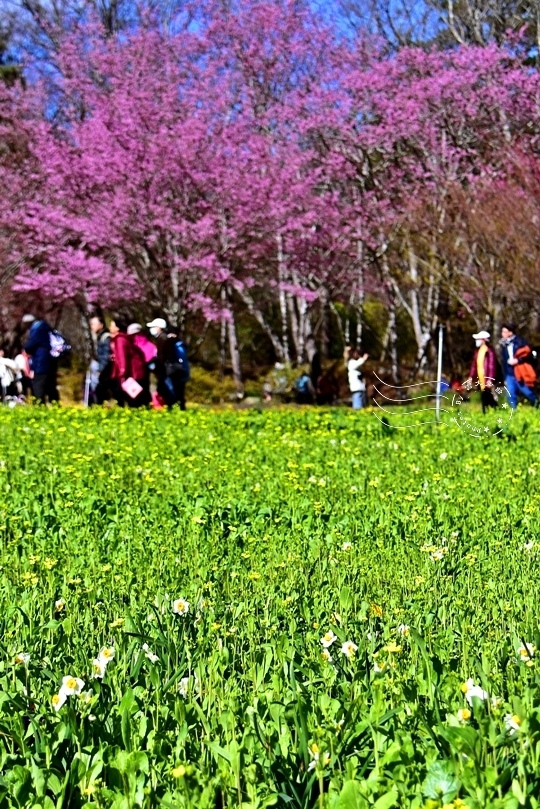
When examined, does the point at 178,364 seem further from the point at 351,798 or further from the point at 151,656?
the point at 351,798

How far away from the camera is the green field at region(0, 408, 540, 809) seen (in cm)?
231

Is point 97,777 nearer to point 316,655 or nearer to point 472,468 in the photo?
point 316,655

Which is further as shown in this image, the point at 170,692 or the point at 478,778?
the point at 170,692

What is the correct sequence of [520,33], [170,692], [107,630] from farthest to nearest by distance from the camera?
[520,33], [107,630], [170,692]

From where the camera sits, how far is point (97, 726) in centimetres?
261

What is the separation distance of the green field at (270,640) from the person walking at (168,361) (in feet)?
29.4

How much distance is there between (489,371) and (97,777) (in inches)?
532

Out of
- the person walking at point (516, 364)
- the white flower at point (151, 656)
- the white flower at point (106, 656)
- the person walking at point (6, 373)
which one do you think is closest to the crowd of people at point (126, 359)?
the person walking at point (6, 373)

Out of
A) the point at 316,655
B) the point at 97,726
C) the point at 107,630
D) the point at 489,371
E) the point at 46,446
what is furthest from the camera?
the point at 489,371

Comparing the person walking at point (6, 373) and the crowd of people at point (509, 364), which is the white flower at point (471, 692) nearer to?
the crowd of people at point (509, 364)

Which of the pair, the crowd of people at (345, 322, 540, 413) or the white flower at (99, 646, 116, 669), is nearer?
the white flower at (99, 646, 116, 669)

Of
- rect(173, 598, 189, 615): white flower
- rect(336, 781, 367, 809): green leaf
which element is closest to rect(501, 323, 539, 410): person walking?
rect(173, 598, 189, 615): white flower

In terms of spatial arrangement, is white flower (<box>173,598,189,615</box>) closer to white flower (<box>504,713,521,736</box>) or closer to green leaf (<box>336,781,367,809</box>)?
white flower (<box>504,713,521,736</box>)

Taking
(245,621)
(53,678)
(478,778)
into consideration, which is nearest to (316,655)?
(245,621)
